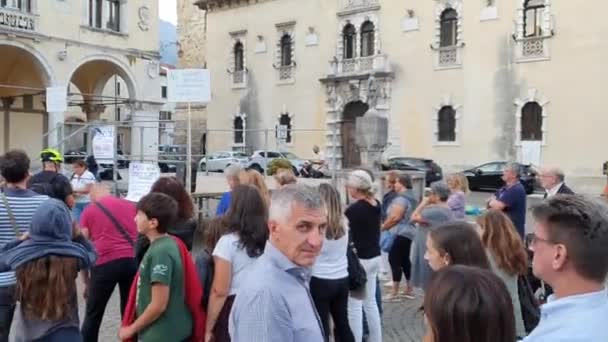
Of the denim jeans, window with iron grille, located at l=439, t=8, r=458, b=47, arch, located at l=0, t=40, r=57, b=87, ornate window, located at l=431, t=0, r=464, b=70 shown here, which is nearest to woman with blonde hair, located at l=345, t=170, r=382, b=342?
the denim jeans


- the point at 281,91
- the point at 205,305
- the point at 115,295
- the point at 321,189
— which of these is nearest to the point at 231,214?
the point at 205,305

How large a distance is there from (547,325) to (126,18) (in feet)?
71.8

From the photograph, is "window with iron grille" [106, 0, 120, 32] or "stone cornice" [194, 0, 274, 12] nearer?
"window with iron grille" [106, 0, 120, 32]

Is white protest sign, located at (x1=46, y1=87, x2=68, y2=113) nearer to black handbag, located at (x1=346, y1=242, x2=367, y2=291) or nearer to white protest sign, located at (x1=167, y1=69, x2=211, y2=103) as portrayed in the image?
white protest sign, located at (x1=167, y1=69, x2=211, y2=103)

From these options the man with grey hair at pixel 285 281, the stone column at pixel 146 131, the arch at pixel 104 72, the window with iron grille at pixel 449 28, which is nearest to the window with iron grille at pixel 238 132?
the window with iron grille at pixel 449 28

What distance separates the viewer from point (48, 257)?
3.76 metres

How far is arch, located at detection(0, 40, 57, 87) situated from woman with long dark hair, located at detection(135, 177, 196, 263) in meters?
16.2

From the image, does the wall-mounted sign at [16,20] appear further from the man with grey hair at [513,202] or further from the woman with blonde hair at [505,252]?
the woman with blonde hair at [505,252]

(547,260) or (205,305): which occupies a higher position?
(547,260)

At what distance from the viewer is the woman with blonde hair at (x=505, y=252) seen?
458cm

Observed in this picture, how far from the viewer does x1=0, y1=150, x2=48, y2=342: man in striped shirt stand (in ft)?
14.0

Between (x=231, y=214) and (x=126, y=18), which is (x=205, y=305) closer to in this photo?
(x=231, y=214)

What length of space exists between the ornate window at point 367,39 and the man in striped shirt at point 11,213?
28576mm

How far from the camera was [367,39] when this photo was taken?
106ft
